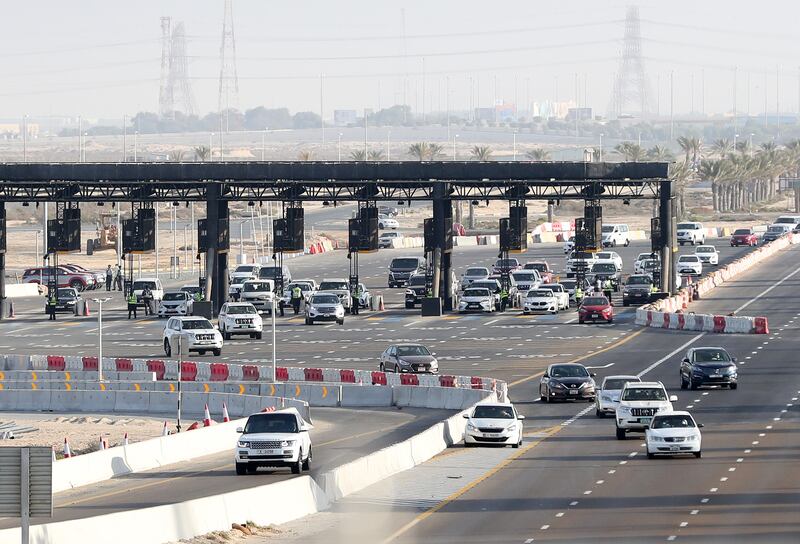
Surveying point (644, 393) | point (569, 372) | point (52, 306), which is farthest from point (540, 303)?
point (644, 393)

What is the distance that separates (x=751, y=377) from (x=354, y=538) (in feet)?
113

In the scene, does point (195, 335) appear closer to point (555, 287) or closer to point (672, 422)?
point (555, 287)

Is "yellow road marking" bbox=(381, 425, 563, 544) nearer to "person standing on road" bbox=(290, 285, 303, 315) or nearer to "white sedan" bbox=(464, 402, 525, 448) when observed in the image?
"white sedan" bbox=(464, 402, 525, 448)

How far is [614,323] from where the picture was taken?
83062 mm

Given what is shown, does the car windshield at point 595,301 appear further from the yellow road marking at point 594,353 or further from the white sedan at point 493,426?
the white sedan at point 493,426

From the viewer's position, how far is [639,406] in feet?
143

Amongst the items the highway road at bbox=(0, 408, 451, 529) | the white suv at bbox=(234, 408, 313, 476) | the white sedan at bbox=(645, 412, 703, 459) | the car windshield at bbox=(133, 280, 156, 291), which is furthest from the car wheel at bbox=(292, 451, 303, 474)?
the car windshield at bbox=(133, 280, 156, 291)

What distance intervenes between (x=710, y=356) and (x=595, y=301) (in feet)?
87.8

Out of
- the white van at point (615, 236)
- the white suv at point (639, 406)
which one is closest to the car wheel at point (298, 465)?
the white suv at point (639, 406)

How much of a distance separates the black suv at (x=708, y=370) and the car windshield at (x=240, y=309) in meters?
27.4

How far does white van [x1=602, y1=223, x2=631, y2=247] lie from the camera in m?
135

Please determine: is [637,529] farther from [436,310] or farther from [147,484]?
[436,310]

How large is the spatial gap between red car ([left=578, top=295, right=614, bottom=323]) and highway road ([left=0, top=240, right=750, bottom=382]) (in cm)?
64

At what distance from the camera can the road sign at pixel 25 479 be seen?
17500 millimetres
